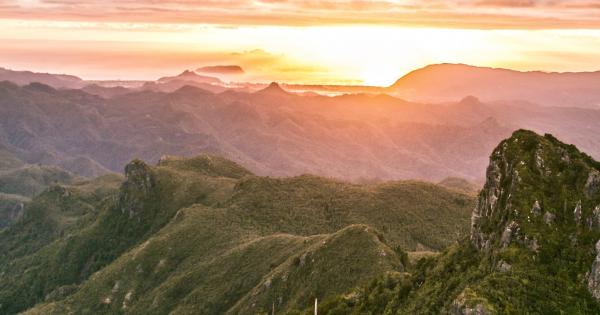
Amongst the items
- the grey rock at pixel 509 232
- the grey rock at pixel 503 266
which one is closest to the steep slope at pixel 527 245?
the grey rock at pixel 509 232

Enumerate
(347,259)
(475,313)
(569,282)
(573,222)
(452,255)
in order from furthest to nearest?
(347,259) → (452,255) → (573,222) → (569,282) → (475,313)

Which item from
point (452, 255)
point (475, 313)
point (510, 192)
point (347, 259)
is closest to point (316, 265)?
point (347, 259)

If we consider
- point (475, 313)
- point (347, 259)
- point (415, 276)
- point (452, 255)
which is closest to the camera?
point (475, 313)

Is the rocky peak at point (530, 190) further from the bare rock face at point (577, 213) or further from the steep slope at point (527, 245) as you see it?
the steep slope at point (527, 245)

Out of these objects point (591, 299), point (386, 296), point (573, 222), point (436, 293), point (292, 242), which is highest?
point (573, 222)

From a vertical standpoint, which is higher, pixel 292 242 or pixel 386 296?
pixel 386 296

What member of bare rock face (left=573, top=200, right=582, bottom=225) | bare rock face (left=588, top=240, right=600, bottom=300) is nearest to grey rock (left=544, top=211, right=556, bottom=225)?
bare rock face (left=573, top=200, right=582, bottom=225)

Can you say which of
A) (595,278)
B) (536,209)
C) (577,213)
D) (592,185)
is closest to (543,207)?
(536,209)

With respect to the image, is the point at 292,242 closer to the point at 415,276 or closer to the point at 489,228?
the point at 415,276
